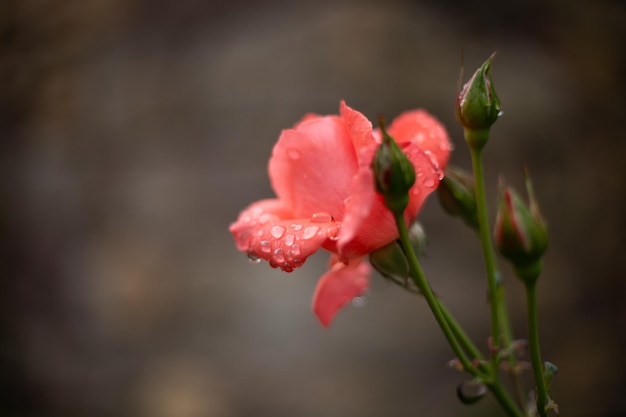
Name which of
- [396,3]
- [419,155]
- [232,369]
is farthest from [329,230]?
[396,3]

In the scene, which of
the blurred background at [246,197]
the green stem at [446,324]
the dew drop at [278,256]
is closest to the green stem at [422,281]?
the green stem at [446,324]

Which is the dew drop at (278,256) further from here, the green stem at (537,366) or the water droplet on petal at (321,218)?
A: the green stem at (537,366)

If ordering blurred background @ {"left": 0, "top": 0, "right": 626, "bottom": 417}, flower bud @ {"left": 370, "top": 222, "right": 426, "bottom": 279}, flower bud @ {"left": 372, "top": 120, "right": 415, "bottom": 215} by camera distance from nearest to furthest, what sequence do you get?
1. flower bud @ {"left": 372, "top": 120, "right": 415, "bottom": 215}
2. flower bud @ {"left": 370, "top": 222, "right": 426, "bottom": 279}
3. blurred background @ {"left": 0, "top": 0, "right": 626, "bottom": 417}

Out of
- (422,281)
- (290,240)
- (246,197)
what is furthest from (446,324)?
(246,197)

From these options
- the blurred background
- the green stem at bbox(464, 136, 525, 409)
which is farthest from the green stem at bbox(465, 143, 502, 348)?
the blurred background

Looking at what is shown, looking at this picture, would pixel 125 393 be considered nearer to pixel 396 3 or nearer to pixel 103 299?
pixel 103 299

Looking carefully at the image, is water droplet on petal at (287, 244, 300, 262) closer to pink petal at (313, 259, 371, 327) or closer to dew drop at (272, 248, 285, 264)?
dew drop at (272, 248, 285, 264)
